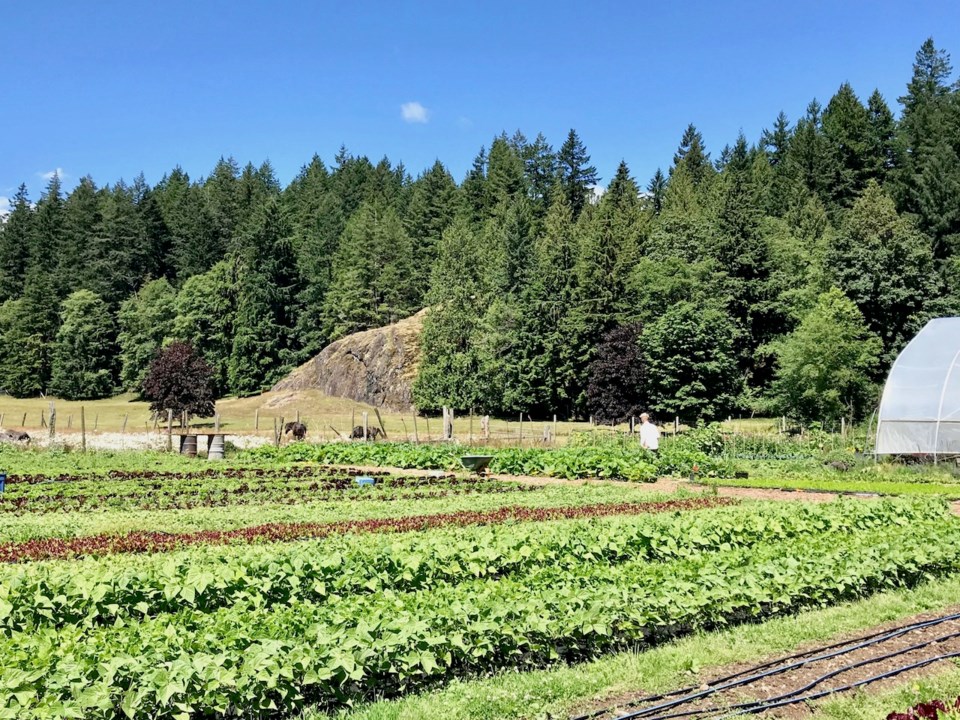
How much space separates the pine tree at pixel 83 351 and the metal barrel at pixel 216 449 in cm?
5572

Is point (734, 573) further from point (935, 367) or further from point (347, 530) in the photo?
point (935, 367)

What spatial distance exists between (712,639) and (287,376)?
6957cm

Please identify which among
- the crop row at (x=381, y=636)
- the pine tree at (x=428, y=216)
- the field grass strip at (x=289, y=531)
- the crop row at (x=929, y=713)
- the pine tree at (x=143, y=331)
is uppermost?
the pine tree at (x=428, y=216)

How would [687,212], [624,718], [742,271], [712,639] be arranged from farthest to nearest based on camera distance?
[687,212], [742,271], [712,639], [624,718]

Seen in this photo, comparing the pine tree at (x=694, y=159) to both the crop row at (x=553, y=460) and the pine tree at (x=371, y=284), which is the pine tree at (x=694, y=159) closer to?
the pine tree at (x=371, y=284)

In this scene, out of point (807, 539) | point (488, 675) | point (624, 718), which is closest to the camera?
point (624, 718)

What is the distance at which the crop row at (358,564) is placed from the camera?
7637 mm

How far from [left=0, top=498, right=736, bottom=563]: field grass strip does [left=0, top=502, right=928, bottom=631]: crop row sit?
4.51 feet

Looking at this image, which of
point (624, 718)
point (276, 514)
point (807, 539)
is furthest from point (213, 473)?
point (624, 718)

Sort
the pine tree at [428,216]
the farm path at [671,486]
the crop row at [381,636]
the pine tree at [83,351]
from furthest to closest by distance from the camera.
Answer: the pine tree at [428,216], the pine tree at [83,351], the farm path at [671,486], the crop row at [381,636]

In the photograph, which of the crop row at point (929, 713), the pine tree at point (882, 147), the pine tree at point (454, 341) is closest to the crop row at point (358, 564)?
the crop row at point (929, 713)

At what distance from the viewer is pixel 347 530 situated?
14453 mm

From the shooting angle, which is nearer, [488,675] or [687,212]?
[488,675]

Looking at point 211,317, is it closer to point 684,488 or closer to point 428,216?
point 428,216
